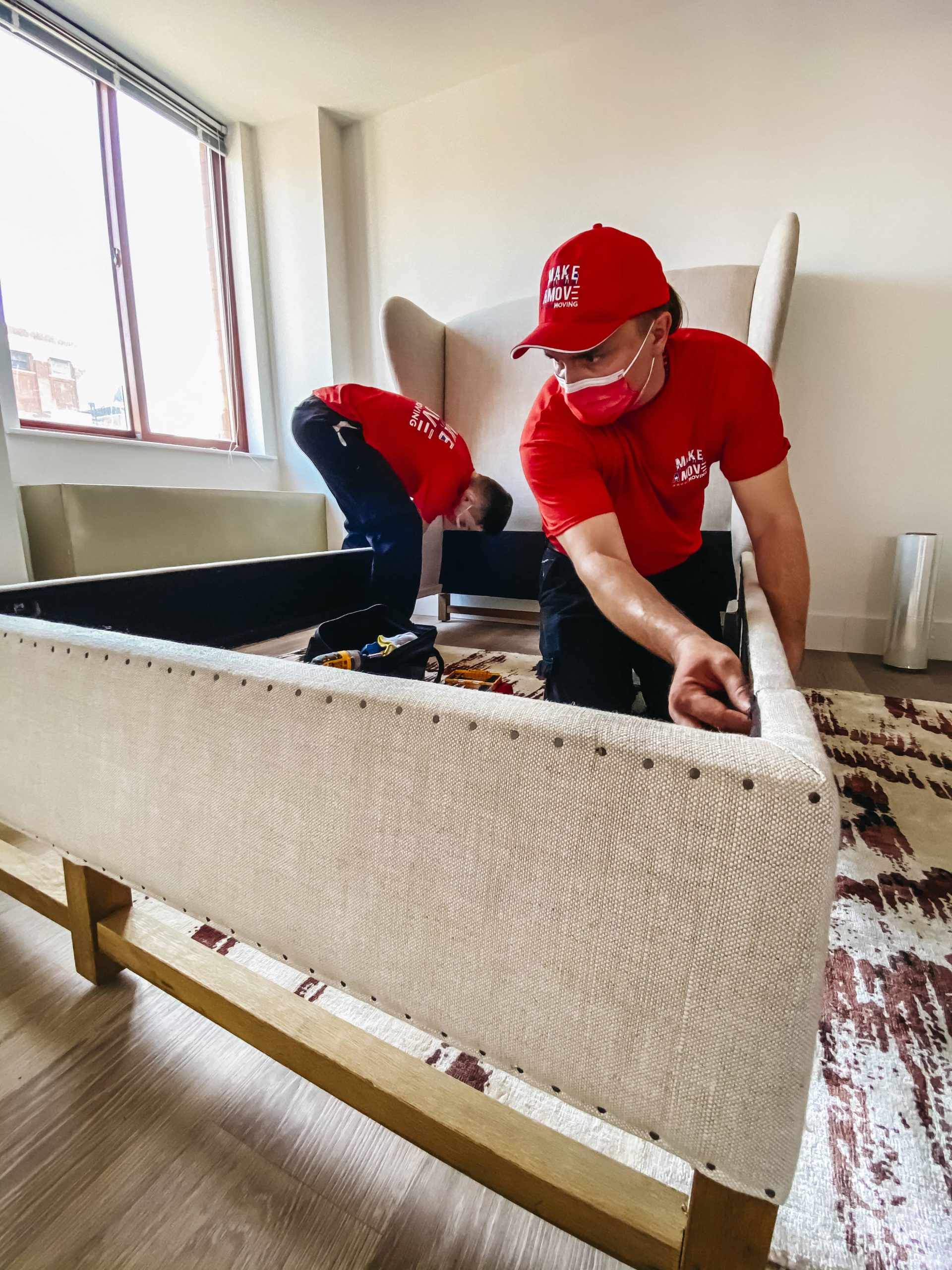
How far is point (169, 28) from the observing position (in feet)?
6.42

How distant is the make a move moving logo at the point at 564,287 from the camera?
2.71 ft

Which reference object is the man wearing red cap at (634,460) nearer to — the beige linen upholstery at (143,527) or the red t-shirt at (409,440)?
the red t-shirt at (409,440)

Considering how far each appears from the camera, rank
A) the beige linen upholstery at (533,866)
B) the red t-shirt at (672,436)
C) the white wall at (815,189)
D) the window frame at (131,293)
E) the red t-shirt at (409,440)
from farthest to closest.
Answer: the window frame at (131,293), the white wall at (815,189), the red t-shirt at (409,440), the red t-shirt at (672,436), the beige linen upholstery at (533,866)

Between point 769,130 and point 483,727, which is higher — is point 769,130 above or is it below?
above

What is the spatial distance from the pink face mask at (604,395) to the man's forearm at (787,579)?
1.02ft

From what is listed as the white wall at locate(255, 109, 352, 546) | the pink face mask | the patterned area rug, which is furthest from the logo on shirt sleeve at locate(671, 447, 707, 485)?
the white wall at locate(255, 109, 352, 546)

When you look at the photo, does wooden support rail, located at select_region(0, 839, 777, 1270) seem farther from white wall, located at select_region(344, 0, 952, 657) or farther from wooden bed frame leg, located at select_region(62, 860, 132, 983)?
white wall, located at select_region(344, 0, 952, 657)

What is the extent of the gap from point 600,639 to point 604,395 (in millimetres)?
416

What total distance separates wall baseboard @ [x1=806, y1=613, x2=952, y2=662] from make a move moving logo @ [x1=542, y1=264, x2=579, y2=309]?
1501mm

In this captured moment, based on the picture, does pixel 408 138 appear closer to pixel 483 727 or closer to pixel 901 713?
pixel 901 713

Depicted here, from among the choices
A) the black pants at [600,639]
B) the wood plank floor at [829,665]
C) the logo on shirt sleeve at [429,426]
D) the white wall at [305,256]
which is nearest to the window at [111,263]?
the white wall at [305,256]

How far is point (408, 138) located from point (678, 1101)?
120 inches

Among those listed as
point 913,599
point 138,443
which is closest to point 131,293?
point 138,443

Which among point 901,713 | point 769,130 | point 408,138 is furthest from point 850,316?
point 408,138
